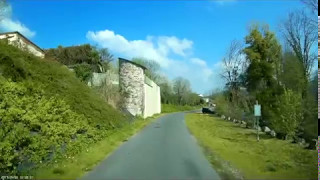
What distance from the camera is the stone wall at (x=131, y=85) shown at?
44.0 m

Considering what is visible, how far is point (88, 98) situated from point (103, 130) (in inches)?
90.1

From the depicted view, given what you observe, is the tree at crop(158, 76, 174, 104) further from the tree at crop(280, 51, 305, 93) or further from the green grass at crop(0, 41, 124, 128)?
the green grass at crop(0, 41, 124, 128)

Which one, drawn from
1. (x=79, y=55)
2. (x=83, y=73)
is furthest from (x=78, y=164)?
(x=79, y=55)

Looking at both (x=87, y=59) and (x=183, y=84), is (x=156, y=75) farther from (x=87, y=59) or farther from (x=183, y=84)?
(x=87, y=59)

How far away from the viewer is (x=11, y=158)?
870 centimetres

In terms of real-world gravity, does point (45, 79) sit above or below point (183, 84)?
below

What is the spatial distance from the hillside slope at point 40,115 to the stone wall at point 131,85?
62.5 feet

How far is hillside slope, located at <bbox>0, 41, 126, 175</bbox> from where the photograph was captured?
9508mm

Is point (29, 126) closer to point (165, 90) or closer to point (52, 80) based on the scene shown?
point (52, 80)

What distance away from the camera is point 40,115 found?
12.7 metres

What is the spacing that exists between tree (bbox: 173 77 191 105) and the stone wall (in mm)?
70151

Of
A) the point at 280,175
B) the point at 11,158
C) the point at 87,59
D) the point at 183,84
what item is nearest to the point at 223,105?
the point at 87,59

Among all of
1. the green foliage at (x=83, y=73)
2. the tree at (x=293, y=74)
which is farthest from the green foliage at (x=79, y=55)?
the tree at (x=293, y=74)

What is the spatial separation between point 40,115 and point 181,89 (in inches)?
4150
